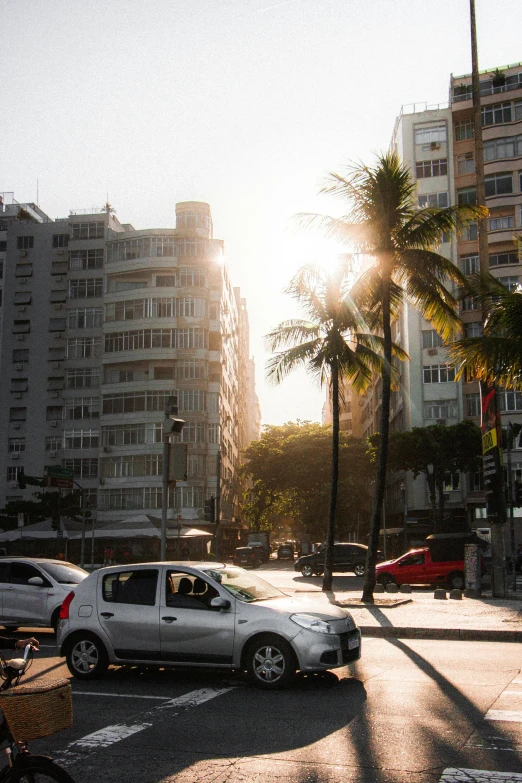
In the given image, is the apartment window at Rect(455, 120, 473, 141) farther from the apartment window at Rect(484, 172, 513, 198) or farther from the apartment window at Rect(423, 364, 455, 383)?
the apartment window at Rect(423, 364, 455, 383)

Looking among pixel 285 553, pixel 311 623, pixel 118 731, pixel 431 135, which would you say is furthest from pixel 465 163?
pixel 118 731

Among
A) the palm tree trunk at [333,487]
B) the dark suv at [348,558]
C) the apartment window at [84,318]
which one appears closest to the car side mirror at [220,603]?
the palm tree trunk at [333,487]

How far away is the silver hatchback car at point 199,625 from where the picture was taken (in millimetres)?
9562

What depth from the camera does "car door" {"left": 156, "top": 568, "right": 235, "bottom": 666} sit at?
9883mm

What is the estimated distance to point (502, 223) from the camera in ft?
194

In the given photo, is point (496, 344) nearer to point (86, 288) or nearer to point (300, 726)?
point (300, 726)

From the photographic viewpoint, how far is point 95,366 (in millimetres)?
68375

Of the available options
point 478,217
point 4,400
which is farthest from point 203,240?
point 478,217

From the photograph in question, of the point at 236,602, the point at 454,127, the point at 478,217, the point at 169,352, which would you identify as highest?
the point at 454,127

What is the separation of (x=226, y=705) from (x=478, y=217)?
52.7ft

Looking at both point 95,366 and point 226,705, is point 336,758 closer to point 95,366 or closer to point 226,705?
point 226,705

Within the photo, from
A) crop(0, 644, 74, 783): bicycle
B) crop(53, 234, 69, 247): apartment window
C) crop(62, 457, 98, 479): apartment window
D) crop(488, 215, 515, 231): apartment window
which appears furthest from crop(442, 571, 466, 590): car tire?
crop(53, 234, 69, 247): apartment window

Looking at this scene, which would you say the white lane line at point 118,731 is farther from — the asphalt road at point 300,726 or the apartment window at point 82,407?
the apartment window at point 82,407

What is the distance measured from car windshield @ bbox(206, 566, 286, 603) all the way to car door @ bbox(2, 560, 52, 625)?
19.8 ft
